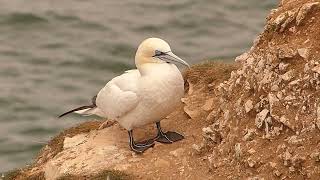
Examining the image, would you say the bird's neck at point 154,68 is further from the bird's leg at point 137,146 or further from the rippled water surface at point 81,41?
the rippled water surface at point 81,41

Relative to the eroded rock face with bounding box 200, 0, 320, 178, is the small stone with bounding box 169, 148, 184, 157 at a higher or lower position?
lower

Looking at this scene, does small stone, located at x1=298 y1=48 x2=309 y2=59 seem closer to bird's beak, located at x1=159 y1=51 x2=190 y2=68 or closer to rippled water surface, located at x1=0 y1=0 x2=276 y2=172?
bird's beak, located at x1=159 y1=51 x2=190 y2=68

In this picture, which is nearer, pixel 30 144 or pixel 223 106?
pixel 223 106

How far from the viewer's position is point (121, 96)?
1218 cm

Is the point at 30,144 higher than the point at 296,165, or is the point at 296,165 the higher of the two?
the point at 296,165

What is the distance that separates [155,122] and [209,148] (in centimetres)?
122

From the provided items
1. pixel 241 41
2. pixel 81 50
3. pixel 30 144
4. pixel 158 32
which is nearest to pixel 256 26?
pixel 241 41

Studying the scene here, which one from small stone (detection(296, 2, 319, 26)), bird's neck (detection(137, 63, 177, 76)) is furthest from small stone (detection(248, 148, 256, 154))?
bird's neck (detection(137, 63, 177, 76))

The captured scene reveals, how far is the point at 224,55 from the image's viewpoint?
25.9 meters

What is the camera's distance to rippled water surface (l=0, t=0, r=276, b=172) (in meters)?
24.4

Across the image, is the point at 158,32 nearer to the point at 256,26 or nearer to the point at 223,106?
the point at 256,26

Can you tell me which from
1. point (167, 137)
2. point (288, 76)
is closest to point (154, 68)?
point (167, 137)

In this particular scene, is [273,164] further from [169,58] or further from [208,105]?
[208,105]

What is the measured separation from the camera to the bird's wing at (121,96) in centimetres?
1210
